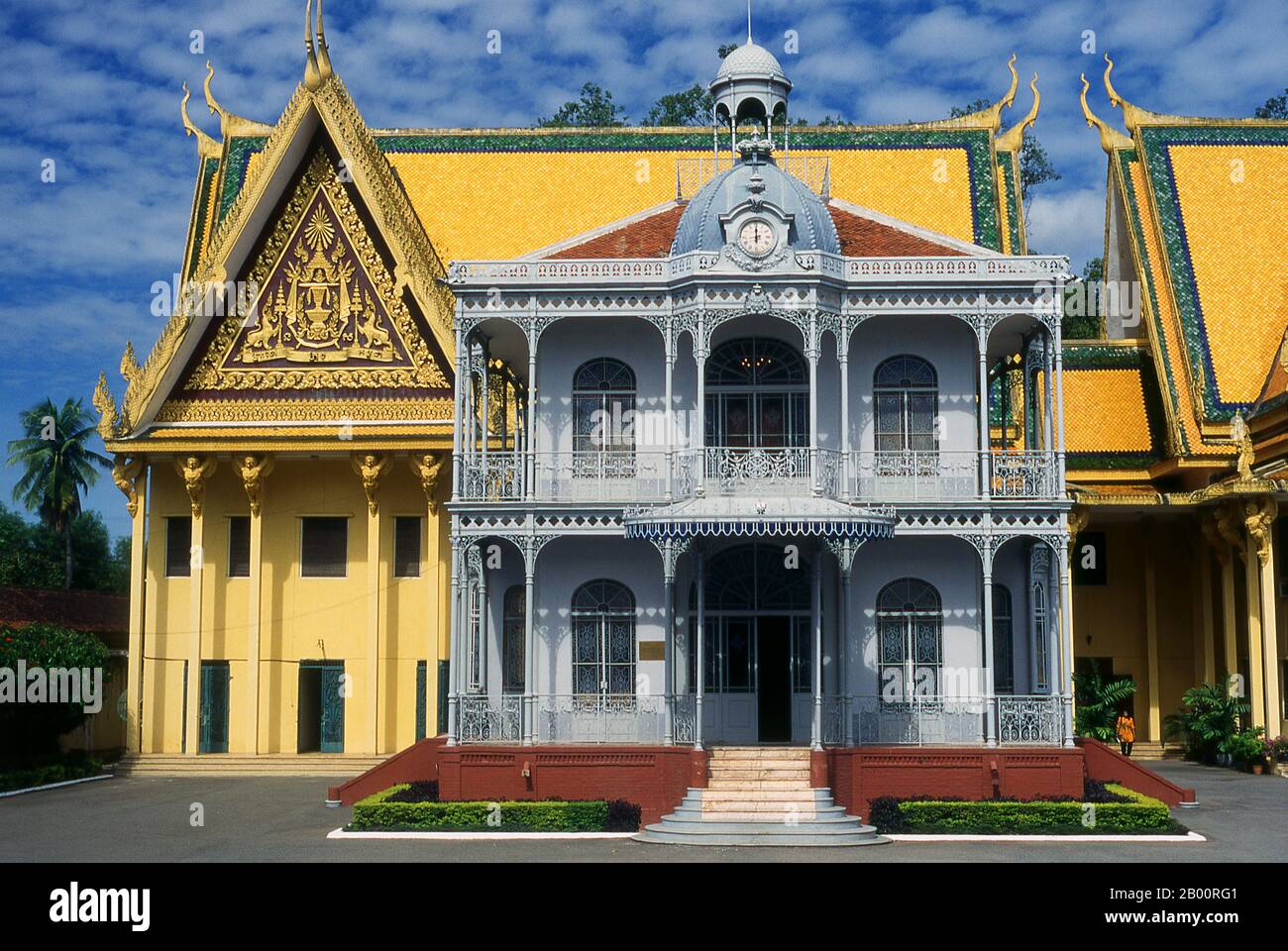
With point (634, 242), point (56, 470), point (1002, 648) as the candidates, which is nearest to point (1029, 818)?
point (1002, 648)

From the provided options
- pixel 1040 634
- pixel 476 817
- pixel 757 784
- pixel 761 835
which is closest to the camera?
pixel 761 835

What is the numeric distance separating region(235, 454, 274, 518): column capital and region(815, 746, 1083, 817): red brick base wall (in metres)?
14.3

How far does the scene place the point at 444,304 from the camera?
108ft

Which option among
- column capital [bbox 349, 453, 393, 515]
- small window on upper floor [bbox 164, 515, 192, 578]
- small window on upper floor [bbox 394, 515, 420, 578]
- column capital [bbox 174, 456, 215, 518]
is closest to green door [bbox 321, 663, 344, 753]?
small window on upper floor [bbox 394, 515, 420, 578]

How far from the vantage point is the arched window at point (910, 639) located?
25.8 m

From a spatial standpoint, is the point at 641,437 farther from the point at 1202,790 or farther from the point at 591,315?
the point at 1202,790

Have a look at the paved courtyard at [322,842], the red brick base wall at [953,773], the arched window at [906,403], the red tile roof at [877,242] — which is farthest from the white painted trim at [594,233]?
the paved courtyard at [322,842]

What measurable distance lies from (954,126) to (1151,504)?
36.0 ft

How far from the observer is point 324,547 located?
3447 cm

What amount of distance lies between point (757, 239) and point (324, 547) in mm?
13435

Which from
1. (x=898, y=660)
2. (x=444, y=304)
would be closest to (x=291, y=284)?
(x=444, y=304)

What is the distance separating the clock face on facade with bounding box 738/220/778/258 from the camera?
2491 centimetres

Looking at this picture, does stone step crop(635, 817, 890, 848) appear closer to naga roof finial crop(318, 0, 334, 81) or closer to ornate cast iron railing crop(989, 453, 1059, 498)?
ornate cast iron railing crop(989, 453, 1059, 498)

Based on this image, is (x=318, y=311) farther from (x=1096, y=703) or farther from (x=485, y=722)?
(x=1096, y=703)
